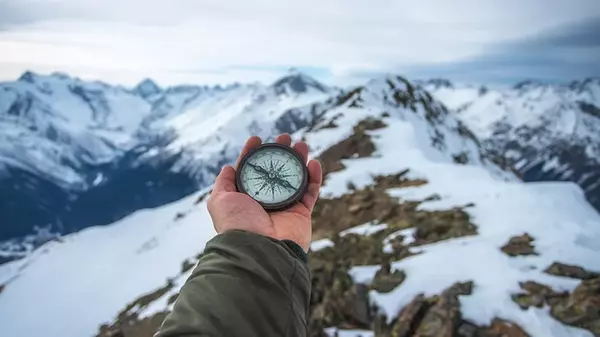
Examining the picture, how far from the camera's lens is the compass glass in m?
5.49

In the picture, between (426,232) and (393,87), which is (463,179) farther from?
(393,87)

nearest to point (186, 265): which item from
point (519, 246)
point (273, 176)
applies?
point (519, 246)

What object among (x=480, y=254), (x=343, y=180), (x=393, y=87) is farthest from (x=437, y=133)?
(x=480, y=254)

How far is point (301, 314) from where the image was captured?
3.84 m

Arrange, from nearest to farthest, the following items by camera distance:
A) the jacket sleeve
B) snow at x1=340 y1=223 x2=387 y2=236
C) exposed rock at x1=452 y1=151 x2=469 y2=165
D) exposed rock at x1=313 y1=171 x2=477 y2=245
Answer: the jacket sleeve, exposed rock at x1=313 y1=171 x2=477 y2=245, snow at x1=340 y1=223 x2=387 y2=236, exposed rock at x1=452 y1=151 x2=469 y2=165

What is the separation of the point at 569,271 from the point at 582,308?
7.11ft

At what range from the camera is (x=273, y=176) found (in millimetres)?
5672

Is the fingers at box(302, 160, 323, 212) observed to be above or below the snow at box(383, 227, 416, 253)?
above

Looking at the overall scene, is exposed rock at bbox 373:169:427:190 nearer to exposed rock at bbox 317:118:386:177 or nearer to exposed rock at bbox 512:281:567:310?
exposed rock at bbox 317:118:386:177

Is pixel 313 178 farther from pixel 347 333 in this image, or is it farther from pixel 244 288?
pixel 347 333

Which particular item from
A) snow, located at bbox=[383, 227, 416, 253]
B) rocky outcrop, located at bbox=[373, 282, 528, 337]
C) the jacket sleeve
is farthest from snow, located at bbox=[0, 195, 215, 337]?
the jacket sleeve

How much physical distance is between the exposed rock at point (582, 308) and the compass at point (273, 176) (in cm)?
873

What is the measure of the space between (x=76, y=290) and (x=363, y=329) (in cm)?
3929

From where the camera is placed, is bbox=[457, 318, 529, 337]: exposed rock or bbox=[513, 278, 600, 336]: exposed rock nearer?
bbox=[457, 318, 529, 337]: exposed rock
